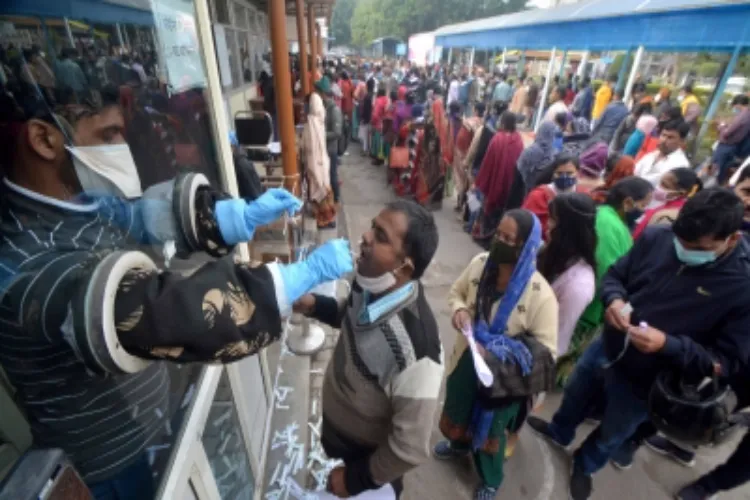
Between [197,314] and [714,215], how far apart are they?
2010mm

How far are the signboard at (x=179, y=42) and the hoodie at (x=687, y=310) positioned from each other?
236 cm

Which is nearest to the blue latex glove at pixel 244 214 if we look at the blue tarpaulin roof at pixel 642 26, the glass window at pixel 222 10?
the glass window at pixel 222 10

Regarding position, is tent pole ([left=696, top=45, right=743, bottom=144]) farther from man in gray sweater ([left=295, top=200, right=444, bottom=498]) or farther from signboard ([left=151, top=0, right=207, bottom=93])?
signboard ([left=151, top=0, right=207, bottom=93])

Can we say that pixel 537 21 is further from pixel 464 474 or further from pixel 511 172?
pixel 464 474

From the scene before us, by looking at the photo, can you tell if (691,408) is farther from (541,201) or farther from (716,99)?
(716,99)

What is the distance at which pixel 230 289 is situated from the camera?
778 millimetres

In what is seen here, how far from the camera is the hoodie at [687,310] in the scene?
65.3 inches

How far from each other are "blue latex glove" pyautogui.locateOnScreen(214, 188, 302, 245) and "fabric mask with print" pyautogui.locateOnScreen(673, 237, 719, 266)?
1796 mm

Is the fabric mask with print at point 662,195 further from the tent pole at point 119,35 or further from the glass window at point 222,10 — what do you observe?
the glass window at point 222,10

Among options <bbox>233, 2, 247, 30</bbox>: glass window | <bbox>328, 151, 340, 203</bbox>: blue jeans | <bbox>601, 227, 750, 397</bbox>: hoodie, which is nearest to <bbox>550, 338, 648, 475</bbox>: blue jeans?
<bbox>601, 227, 750, 397</bbox>: hoodie

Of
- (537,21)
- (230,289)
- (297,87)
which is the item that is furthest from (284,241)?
(537,21)

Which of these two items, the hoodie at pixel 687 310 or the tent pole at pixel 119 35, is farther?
the hoodie at pixel 687 310

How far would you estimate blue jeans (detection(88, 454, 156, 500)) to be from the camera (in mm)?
1080

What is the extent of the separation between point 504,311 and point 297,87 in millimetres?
9261
